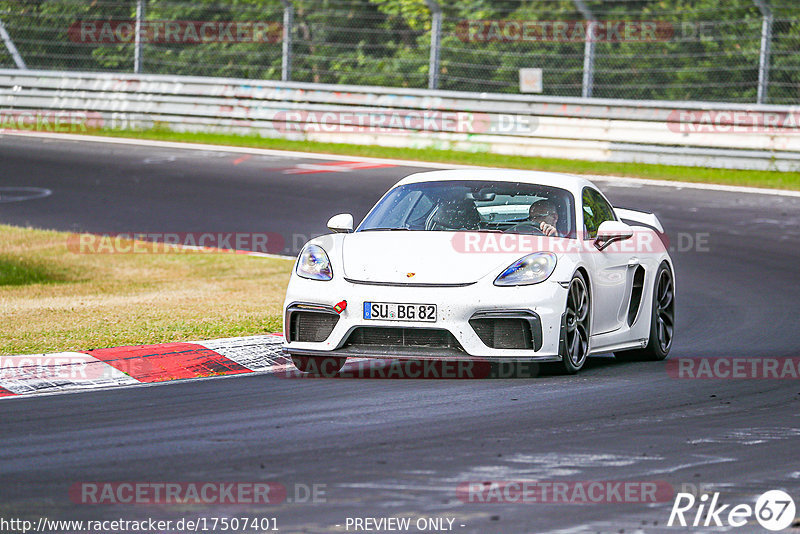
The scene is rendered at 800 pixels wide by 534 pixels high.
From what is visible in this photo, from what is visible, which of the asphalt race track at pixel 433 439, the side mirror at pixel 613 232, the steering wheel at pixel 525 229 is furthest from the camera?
the steering wheel at pixel 525 229

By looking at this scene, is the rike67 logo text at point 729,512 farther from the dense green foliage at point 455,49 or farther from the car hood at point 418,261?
the dense green foliage at point 455,49

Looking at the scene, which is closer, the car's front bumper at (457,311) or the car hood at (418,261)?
the car's front bumper at (457,311)

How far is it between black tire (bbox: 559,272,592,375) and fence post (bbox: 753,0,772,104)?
43.3 ft

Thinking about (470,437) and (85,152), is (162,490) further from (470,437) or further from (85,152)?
(85,152)

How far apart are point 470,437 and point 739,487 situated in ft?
4.56

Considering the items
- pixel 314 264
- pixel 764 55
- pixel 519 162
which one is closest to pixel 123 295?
pixel 314 264

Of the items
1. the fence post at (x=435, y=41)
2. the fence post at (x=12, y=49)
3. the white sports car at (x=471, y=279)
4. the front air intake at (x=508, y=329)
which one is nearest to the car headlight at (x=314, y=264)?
the white sports car at (x=471, y=279)

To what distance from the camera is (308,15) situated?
82.9 ft

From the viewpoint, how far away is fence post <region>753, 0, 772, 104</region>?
21.0 m

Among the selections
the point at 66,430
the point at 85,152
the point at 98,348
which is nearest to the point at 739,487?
the point at 66,430

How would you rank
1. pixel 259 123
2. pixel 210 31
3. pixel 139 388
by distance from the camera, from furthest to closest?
pixel 210 31 < pixel 259 123 < pixel 139 388

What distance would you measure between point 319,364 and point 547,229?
1.71 m

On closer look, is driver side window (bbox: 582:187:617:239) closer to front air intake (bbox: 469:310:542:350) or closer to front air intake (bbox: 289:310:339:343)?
front air intake (bbox: 469:310:542:350)

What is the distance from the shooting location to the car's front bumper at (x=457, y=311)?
8133mm
